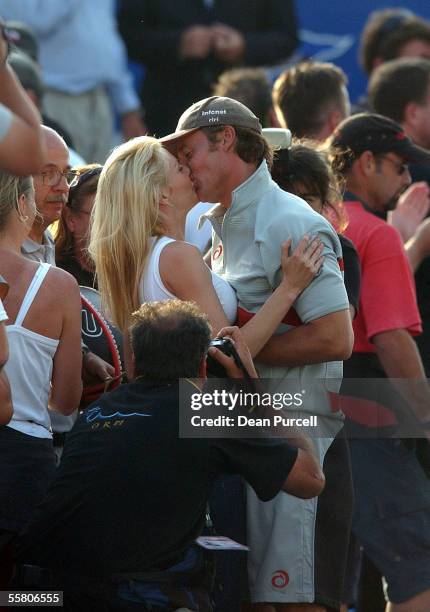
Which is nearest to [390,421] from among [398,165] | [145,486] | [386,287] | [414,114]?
[386,287]

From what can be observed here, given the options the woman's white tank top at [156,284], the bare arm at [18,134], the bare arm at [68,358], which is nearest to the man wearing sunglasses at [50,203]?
the bare arm at [68,358]

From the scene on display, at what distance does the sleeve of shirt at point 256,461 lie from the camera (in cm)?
A: 322

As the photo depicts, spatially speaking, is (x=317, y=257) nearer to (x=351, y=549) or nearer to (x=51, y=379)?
(x=51, y=379)

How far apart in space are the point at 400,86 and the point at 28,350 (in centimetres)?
315

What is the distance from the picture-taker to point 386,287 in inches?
177

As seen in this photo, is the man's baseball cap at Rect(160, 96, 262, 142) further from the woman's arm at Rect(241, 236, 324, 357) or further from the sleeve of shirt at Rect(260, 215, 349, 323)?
the woman's arm at Rect(241, 236, 324, 357)

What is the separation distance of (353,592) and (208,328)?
1.94m

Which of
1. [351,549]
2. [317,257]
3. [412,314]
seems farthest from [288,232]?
[351,549]

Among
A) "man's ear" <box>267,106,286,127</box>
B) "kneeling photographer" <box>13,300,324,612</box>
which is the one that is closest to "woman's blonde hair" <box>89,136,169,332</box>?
"kneeling photographer" <box>13,300,324,612</box>

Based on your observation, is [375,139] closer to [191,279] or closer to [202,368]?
[191,279]

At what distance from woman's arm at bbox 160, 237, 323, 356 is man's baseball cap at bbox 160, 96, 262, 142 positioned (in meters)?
0.44

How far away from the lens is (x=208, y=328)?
10.6 feet

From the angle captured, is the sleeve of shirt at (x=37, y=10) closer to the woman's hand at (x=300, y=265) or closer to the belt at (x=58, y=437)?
the belt at (x=58, y=437)

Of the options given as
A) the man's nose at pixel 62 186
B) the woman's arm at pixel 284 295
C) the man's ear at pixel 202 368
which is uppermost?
the man's nose at pixel 62 186
